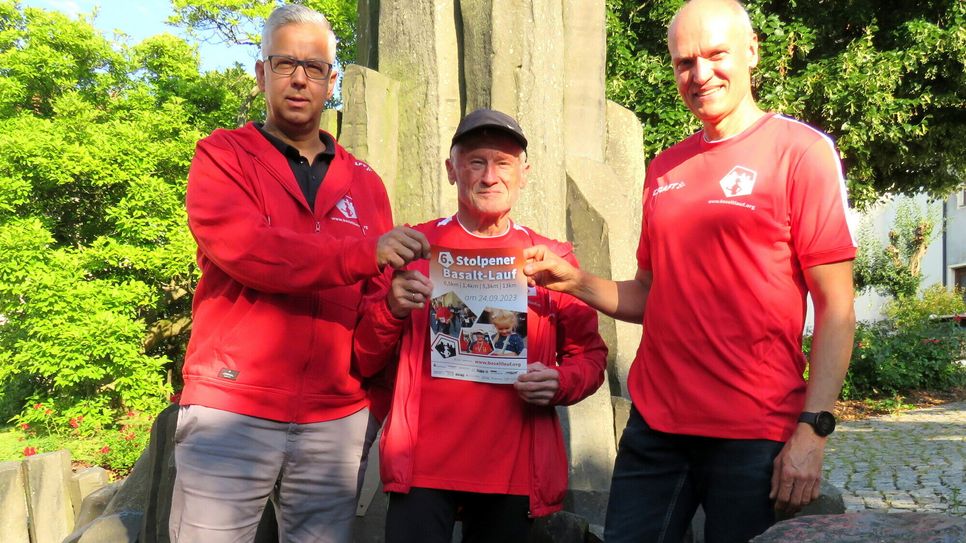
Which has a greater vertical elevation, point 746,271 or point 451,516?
point 746,271

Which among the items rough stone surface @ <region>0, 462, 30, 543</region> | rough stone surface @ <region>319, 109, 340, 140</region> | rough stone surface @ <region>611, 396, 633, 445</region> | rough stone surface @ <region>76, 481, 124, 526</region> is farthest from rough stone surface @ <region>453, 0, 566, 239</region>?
rough stone surface @ <region>0, 462, 30, 543</region>

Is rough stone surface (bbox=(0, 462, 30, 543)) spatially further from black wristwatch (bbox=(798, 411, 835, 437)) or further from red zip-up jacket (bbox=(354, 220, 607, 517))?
black wristwatch (bbox=(798, 411, 835, 437))

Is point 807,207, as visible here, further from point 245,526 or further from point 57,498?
point 57,498

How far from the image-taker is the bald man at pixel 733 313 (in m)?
2.41

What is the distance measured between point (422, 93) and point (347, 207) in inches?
104

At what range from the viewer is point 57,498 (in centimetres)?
645

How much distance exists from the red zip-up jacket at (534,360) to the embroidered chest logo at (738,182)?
0.62 meters

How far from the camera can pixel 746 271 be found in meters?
2.47

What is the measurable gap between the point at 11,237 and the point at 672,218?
11.9 meters

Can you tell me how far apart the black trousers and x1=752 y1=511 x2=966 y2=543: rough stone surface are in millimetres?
839

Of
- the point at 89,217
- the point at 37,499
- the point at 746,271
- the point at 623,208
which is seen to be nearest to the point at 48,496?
the point at 37,499

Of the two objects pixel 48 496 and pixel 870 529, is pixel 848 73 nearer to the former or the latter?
pixel 48 496

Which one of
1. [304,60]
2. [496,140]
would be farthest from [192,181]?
[496,140]

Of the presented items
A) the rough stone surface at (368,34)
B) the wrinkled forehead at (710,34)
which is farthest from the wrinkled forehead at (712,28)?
the rough stone surface at (368,34)
